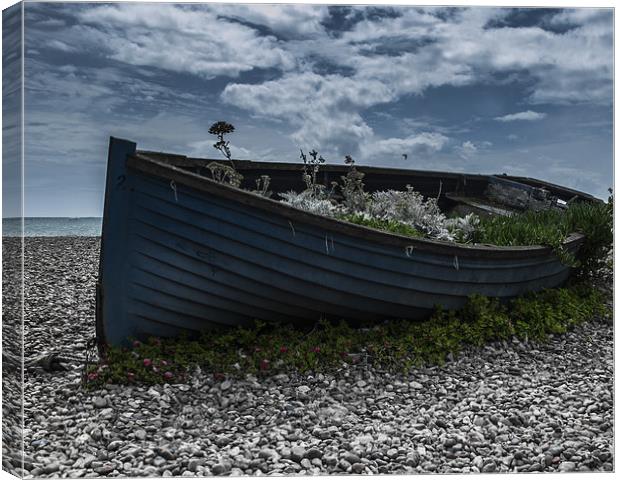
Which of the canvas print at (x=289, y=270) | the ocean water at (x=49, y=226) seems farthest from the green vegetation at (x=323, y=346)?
the ocean water at (x=49, y=226)

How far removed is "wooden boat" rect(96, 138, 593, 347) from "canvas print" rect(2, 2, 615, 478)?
13mm

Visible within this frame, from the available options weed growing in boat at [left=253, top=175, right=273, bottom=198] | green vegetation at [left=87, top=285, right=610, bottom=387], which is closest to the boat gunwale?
weed growing in boat at [left=253, top=175, right=273, bottom=198]

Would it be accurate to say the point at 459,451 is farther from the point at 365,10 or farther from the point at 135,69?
the point at 135,69

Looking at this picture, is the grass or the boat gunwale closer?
the boat gunwale

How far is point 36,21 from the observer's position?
3805 millimetres

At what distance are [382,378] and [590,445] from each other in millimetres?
1256

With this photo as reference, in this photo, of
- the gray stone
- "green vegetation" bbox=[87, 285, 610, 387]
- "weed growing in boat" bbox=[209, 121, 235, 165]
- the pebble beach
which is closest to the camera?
the pebble beach

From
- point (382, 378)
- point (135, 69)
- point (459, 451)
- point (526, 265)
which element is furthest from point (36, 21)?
point (526, 265)

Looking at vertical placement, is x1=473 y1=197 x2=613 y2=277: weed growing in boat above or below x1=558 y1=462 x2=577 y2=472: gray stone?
above

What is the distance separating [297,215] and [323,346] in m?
0.92

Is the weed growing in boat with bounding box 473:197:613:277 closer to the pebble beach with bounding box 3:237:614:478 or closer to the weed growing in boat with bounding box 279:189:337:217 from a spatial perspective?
the pebble beach with bounding box 3:237:614:478

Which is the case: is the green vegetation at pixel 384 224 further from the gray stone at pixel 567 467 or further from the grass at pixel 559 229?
the gray stone at pixel 567 467

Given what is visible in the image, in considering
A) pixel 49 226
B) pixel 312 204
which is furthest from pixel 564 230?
pixel 49 226

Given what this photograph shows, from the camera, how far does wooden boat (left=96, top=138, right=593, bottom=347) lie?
388cm
